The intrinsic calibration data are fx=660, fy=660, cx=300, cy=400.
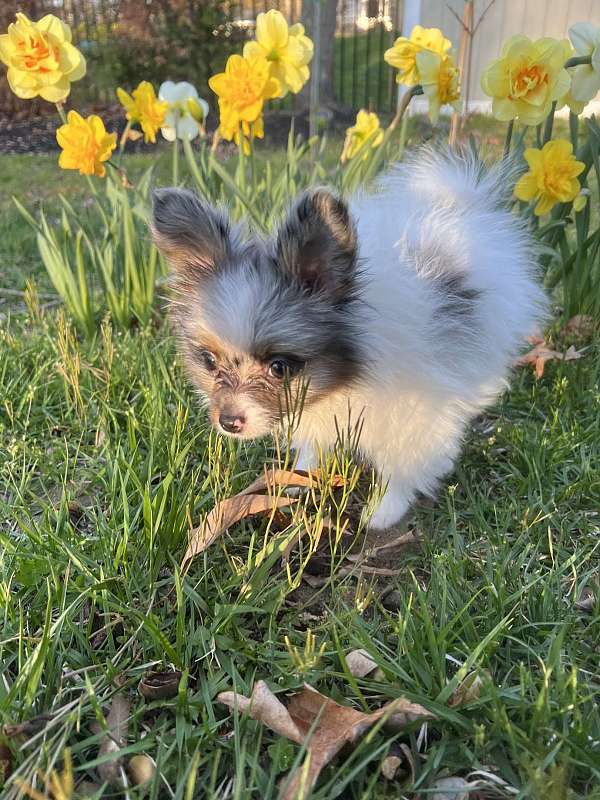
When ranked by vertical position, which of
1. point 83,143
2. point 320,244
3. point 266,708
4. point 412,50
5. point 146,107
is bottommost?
point 266,708

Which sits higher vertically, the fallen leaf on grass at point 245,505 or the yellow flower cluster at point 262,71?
the yellow flower cluster at point 262,71

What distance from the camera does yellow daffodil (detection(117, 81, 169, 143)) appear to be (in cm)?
307

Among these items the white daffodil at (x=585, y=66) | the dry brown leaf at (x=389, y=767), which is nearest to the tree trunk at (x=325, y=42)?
the white daffodil at (x=585, y=66)

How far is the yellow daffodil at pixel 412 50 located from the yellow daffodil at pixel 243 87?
0.53m

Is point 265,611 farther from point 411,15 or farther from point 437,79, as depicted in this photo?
point 411,15

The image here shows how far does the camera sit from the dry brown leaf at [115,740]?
4.30ft

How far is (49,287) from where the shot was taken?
4258 millimetres

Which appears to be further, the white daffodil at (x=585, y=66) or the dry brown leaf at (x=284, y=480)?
the white daffodil at (x=585, y=66)

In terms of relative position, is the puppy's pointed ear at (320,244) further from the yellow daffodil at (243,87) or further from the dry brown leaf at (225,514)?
the yellow daffodil at (243,87)

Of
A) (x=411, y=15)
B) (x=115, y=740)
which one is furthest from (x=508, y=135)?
(x=411, y=15)

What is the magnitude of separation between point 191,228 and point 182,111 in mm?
1667

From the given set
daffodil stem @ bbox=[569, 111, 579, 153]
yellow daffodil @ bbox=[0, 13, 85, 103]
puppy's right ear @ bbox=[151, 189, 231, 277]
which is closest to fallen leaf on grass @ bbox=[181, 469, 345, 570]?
puppy's right ear @ bbox=[151, 189, 231, 277]

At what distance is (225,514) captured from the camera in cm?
192

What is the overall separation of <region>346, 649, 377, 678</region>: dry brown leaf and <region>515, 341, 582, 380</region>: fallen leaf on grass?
1724mm
